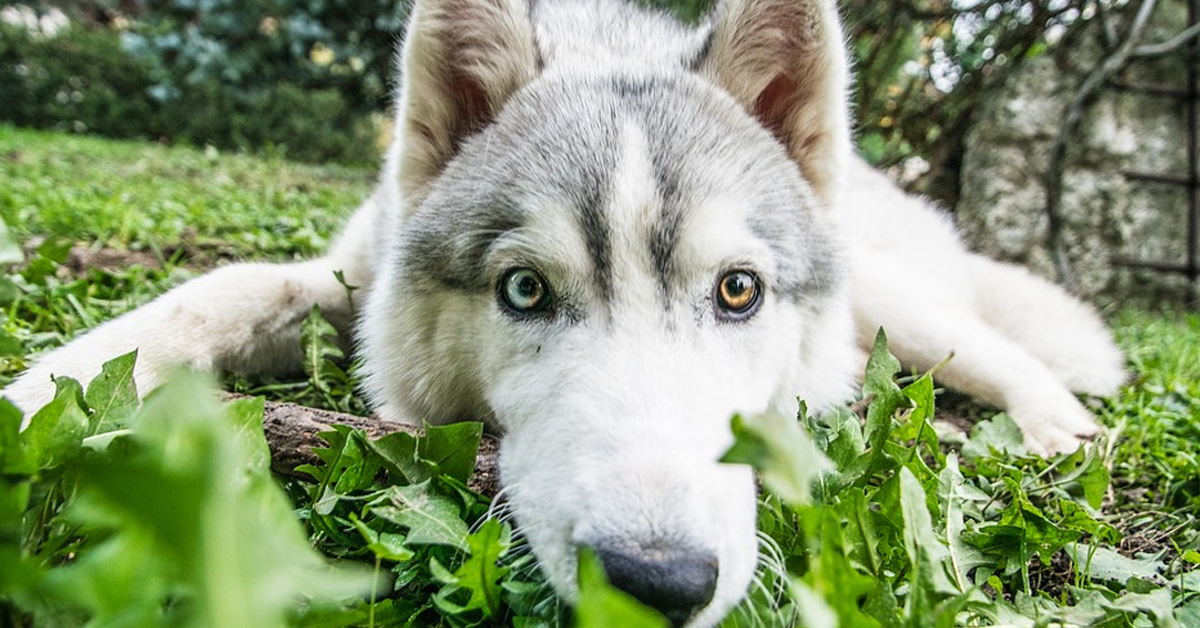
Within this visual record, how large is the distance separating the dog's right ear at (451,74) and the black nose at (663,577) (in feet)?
5.18

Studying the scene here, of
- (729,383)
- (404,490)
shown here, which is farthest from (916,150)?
(404,490)

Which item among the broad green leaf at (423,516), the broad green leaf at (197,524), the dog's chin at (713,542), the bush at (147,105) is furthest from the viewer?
the bush at (147,105)

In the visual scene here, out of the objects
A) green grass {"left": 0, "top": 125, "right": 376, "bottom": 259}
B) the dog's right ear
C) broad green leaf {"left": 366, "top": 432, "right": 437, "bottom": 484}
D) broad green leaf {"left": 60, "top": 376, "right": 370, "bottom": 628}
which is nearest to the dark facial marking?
broad green leaf {"left": 366, "top": 432, "right": 437, "bottom": 484}

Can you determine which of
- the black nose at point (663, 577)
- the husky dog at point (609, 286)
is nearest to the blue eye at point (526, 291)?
the husky dog at point (609, 286)

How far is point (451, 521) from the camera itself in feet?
4.84

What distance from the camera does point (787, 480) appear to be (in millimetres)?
890

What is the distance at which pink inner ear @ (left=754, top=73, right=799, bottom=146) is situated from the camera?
99.3 inches

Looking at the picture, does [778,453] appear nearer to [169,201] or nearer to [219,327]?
[219,327]

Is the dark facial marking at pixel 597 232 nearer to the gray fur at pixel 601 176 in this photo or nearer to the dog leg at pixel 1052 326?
the gray fur at pixel 601 176

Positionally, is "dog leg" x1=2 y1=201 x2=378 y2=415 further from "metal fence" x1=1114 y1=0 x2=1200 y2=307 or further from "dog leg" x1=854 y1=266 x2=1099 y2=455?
"metal fence" x1=1114 y1=0 x2=1200 y2=307

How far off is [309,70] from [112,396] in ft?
41.3

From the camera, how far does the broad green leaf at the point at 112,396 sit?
4.52ft

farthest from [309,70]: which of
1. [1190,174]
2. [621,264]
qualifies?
[621,264]

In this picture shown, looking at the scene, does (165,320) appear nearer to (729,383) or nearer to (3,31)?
(729,383)
